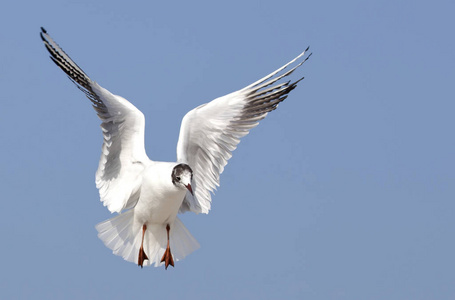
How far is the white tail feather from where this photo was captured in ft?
32.4

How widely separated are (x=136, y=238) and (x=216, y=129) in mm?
1482

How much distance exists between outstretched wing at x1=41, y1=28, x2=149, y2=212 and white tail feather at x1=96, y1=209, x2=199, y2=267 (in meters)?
0.24

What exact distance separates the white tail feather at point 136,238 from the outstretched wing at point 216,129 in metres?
0.35

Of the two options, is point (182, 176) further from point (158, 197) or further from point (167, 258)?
point (167, 258)

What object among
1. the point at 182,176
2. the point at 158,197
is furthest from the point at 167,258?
the point at 182,176

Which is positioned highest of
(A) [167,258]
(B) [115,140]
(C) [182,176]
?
(B) [115,140]

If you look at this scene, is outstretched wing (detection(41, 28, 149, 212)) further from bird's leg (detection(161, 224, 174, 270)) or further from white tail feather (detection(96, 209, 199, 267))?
bird's leg (detection(161, 224, 174, 270))

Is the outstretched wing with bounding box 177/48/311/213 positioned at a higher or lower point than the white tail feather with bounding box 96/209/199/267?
higher

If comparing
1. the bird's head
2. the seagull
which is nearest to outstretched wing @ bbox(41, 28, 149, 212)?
the seagull

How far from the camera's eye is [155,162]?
9.46 m

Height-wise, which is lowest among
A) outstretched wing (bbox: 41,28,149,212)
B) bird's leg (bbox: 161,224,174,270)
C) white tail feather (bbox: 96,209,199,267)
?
bird's leg (bbox: 161,224,174,270)

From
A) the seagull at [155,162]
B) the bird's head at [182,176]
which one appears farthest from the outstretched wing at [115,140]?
the bird's head at [182,176]

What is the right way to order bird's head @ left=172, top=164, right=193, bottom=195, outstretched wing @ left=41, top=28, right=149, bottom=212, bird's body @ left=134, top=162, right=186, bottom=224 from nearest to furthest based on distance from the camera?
bird's head @ left=172, top=164, right=193, bottom=195
bird's body @ left=134, top=162, right=186, bottom=224
outstretched wing @ left=41, top=28, right=149, bottom=212

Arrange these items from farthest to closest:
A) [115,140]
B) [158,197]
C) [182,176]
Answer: [115,140] → [158,197] → [182,176]
